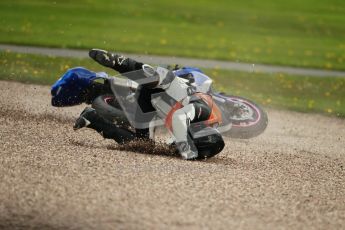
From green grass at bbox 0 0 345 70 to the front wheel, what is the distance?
12.3 m

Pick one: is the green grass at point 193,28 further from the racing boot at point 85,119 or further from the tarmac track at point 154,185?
the racing boot at point 85,119

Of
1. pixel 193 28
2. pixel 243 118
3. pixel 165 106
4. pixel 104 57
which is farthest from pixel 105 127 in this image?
pixel 193 28

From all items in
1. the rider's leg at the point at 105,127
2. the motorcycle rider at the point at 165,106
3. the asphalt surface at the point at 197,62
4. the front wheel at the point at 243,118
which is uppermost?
the motorcycle rider at the point at 165,106

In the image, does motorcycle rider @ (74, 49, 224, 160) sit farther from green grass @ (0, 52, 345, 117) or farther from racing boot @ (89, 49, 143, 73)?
green grass @ (0, 52, 345, 117)

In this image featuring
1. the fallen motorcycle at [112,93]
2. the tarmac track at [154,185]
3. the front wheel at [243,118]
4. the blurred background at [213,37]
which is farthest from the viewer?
the blurred background at [213,37]

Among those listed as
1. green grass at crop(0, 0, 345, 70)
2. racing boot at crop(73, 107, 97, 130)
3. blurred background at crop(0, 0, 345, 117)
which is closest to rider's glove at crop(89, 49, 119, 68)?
racing boot at crop(73, 107, 97, 130)

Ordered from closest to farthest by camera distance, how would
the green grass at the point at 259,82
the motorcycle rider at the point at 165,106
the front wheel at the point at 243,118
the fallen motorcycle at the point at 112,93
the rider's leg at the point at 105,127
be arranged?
the motorcycle rider at the point at 165,106
the rider's leg at the point at 105,127
the fallen motorcycle at the point at 112,93
the front wheel at the point at 243,118
the green grass at the point at 259,82

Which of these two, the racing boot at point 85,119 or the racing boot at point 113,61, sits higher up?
the racing boot at point 113,61

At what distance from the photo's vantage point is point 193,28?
34.1m

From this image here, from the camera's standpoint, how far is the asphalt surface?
23.4 metres

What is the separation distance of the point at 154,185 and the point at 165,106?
2524mm

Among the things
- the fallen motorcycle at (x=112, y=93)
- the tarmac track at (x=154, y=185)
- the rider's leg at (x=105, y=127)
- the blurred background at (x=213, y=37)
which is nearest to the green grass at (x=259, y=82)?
the blurred background at (x=213, y=37)

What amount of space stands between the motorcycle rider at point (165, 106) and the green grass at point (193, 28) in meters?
14.2

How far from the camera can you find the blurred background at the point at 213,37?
20.5 m
